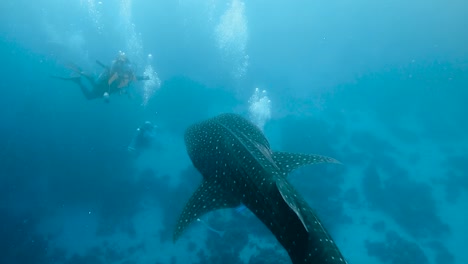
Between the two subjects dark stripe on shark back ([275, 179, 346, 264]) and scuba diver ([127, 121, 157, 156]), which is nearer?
dark stripe on shark back ([275, 179, 346, 264])

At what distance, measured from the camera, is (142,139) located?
76.1 feet

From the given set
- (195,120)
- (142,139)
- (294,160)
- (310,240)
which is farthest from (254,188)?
(195,120)

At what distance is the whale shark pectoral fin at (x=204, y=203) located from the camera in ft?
19.7

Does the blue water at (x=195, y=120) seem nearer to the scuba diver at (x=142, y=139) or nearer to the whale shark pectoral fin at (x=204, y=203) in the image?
the scuba diver at (x=142, y=139)

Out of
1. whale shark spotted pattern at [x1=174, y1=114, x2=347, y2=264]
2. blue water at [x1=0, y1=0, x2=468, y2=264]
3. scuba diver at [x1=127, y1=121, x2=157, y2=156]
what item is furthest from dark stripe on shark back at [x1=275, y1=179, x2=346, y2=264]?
scuba diver at [x1=127, y1=121, x2=157, y2=156]

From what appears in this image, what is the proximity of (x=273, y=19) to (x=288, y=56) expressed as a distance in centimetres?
1623

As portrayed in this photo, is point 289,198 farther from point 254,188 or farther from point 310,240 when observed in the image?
point 254,188

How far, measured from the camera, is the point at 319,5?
6656cm

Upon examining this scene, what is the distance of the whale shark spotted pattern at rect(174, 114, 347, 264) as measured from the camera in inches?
155

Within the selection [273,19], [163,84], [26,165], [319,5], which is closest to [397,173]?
[163,84]

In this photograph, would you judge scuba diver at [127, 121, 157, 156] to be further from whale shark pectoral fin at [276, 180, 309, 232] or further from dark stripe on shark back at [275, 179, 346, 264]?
dark stripe on shark back at [275, 179, 346, 264]

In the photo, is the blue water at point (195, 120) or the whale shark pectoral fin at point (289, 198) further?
the blue water at point (195, 120)

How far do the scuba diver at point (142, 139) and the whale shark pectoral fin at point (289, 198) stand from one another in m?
19.1

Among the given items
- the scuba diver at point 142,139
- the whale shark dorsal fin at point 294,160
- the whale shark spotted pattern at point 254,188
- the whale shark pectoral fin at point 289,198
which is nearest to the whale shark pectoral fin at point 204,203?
the whale shark spotted pattern at point 254,188
